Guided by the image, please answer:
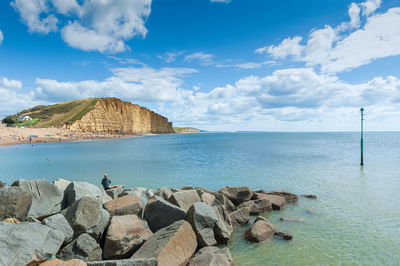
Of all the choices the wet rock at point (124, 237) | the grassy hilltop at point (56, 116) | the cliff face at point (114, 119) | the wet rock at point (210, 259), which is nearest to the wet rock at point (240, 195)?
the wet rock at point (210, 259)

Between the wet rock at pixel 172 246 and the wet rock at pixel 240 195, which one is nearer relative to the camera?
the wet rock at pixel 172 246

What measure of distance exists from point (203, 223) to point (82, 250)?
3.76 metres

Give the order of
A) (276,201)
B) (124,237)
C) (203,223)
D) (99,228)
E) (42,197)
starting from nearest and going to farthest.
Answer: (124,237)
(99,228)
(203,223)
(42,197)
(276,201)

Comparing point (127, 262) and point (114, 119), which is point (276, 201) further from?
point (114, 119)

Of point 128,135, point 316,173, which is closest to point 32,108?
point 128,135

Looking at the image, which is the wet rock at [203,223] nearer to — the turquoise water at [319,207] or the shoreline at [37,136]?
the turquoise water at [319,207]

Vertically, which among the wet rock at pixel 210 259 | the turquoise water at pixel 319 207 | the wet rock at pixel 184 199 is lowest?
the turquoise water at pixel 319 207

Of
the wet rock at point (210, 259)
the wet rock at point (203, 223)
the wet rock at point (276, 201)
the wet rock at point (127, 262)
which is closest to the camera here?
the wet rock at point (127, 262)

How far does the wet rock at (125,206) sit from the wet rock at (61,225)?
67.4 inches

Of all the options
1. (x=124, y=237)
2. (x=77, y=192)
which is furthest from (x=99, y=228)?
(x=77, y=192)

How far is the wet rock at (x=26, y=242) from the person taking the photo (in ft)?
17.2

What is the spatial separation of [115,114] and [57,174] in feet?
297

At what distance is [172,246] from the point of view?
263 inches

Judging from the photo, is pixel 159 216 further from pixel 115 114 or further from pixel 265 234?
pixel 115 114
